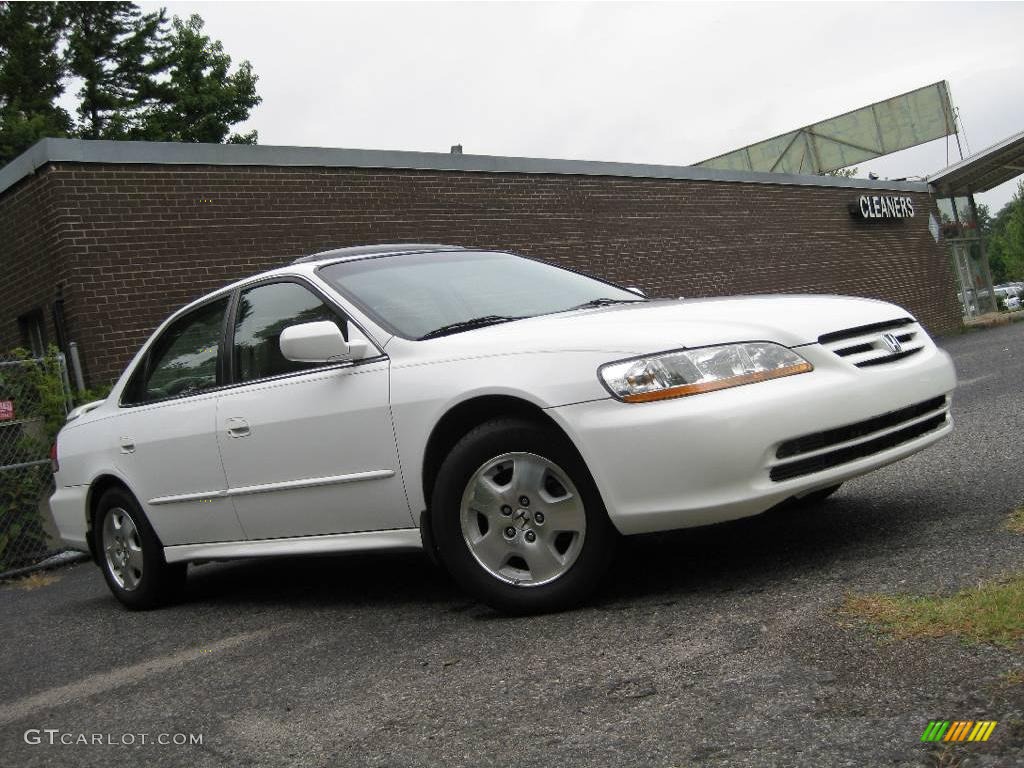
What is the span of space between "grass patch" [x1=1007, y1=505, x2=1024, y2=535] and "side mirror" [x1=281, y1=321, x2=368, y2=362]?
2708 mm

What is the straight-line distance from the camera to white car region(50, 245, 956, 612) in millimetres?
4012

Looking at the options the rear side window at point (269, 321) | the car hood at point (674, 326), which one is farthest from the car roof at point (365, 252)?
the car hood at point (674, 326)

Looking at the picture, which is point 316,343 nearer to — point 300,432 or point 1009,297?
point 300,432

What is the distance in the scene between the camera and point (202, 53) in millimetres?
39969

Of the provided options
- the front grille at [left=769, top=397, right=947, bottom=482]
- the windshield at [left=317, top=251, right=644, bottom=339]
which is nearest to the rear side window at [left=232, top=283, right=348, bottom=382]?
the windshield at [left=317, top=251, right=644, bottom=339]

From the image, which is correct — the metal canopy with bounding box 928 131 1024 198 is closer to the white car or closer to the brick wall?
the brick wall

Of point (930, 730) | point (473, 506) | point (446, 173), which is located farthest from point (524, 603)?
point (446, 173)

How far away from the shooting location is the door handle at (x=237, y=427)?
5262 millimetres

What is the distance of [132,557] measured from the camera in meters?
6.20

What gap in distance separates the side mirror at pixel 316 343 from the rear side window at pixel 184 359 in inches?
40.9

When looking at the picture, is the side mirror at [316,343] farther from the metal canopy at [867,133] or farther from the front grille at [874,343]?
the metal canopy at [867,133]

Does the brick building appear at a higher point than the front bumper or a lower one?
higher

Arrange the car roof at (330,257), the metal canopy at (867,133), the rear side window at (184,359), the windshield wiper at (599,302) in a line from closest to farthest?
1. the windshield wiper at (599,302)
2. the car roof at (330,257)
3. the rear side window at (184,359)
4. the metal canopy at (867,133)

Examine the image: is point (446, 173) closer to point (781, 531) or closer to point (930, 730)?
point (781, 531)
